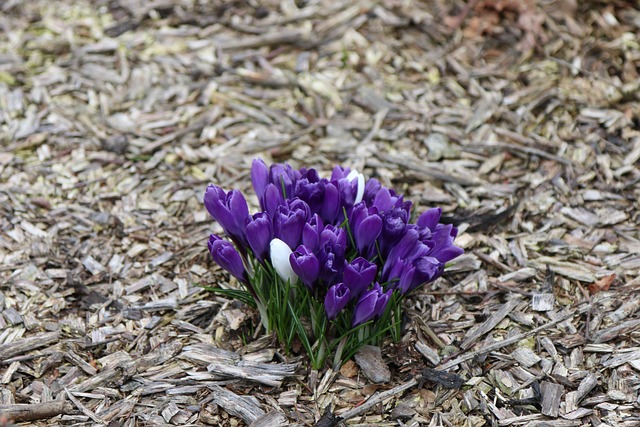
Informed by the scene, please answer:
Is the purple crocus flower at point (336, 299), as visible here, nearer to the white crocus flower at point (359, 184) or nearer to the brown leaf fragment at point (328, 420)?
the brown leaf fragment at point (328, 420)

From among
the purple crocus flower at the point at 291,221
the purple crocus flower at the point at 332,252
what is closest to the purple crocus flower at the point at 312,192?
the purple crocus flower at the point at 291,221

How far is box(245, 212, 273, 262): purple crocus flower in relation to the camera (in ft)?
9.07

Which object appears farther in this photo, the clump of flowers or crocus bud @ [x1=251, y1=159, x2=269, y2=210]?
crocus bud @ [x1=251, y1=159, x2=269, y2=210]

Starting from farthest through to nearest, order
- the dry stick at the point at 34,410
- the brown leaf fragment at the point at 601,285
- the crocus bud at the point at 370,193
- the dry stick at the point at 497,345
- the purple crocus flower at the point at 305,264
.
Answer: the brown leaf fragment at the point at 601,285 < the crocus bud at the point at 370,193 < the dry stick at the point at 497,345 < the dry stick at the point at 34,410 < the purple crocus flower at the point at 305,264

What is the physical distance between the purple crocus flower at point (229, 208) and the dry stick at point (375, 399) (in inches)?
32.3

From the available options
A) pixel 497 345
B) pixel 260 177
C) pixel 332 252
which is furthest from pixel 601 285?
pixel 260 177

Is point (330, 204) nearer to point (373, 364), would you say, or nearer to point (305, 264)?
point (305, 264)

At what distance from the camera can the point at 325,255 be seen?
272 centimetres

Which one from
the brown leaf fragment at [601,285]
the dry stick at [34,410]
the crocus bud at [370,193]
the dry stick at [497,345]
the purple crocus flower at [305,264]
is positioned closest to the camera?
the purple crocus flower at [305,264]

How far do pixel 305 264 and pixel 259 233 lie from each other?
0.24 metres

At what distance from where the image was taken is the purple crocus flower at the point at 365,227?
2.76m

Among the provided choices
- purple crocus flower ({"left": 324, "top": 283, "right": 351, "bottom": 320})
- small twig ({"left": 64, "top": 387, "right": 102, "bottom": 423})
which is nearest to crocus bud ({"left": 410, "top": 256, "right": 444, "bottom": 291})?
purple crocus flower ({"left": 324, "top": 283, "right": 351, "bottom": 320})

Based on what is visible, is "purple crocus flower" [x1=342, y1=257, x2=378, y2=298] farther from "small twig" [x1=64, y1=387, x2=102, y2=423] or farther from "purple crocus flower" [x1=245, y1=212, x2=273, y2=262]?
"small twig" [x1=64, y1=387, x2=102, y2=423]

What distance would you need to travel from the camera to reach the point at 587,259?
11.8ft
